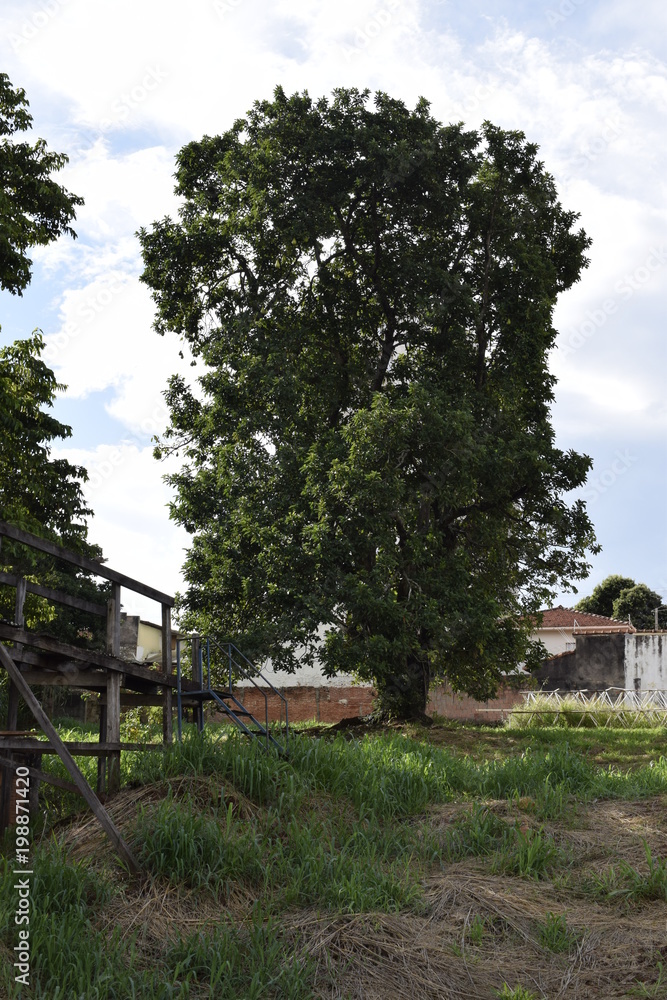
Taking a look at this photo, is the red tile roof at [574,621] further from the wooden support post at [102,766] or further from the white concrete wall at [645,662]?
the wooden support post at [102,766]

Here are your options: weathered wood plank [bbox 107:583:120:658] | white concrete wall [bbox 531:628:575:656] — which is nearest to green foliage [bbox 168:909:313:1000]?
weathered wood plank [bbox 107:583:120:658]

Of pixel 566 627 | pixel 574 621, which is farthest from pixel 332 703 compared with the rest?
pixel 574 621

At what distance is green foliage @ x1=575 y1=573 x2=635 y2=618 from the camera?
61344 millimetres

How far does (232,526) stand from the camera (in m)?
19.2

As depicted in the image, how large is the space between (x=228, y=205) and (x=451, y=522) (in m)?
8.94

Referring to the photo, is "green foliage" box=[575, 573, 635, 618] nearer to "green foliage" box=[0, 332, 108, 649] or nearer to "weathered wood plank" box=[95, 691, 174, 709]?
"green foliage" box=[0, 332, 108, 649]

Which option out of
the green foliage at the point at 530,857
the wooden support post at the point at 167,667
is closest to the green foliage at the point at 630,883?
the green foliage at the point at 530,857

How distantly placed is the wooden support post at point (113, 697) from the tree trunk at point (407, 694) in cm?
977

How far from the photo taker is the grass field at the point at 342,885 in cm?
679

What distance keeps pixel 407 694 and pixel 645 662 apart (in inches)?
817

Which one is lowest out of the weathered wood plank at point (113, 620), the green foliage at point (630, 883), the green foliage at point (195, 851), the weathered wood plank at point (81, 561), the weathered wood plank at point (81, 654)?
the green foliage at point (630, 883)

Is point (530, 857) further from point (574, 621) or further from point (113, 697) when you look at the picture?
point (574, 621)

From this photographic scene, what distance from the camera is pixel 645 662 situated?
3756 cm

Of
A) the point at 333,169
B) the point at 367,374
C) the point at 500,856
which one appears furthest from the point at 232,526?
the point at 500,856
